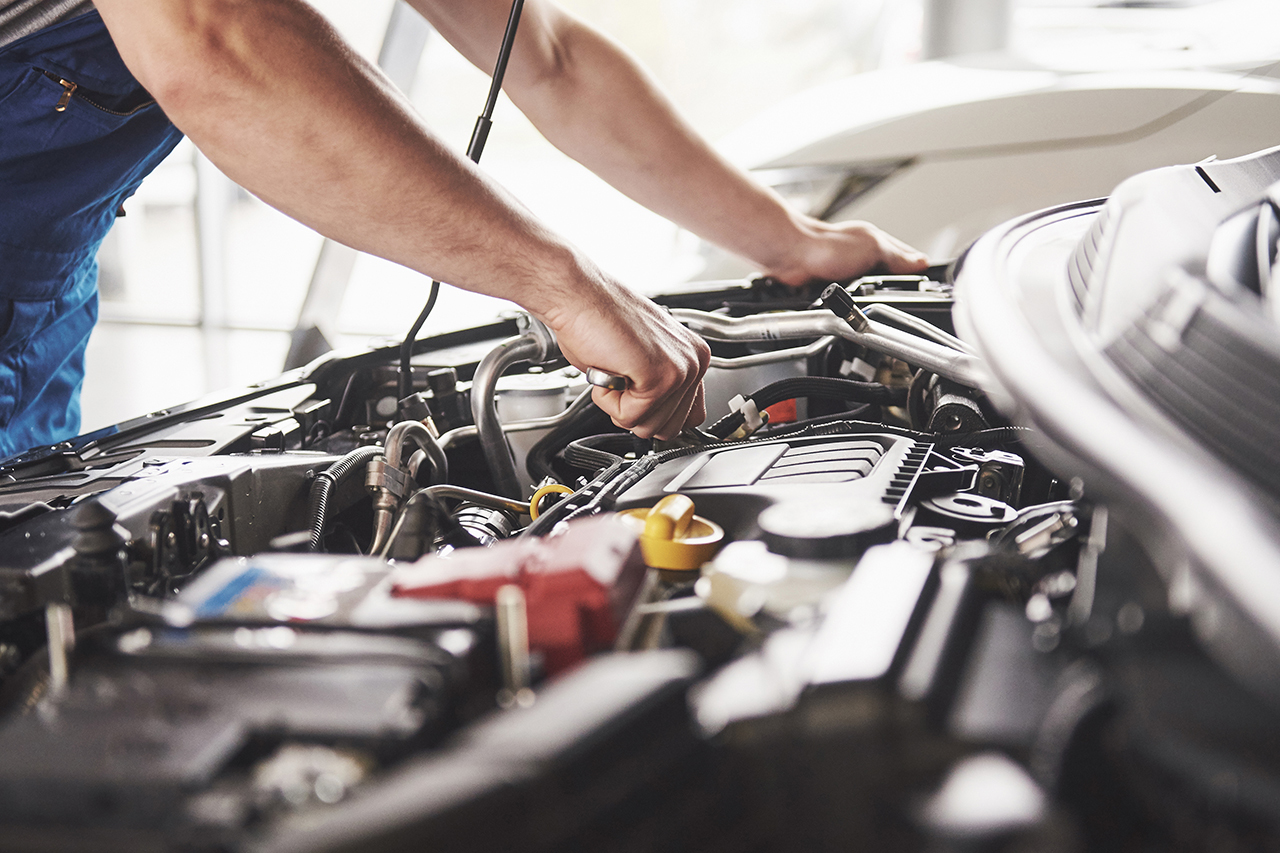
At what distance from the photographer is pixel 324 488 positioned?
2.88 ft

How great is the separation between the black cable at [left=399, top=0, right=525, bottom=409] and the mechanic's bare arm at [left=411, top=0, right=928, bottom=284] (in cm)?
26

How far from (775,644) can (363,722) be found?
0.68 ft

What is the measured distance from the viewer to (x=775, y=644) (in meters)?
0.49

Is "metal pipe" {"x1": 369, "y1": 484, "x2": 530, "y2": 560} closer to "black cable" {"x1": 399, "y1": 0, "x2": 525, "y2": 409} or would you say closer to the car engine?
the car engine

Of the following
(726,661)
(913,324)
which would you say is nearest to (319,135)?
(726,661)

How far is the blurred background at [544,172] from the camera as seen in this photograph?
2.54 metres

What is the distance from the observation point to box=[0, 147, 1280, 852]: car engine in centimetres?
38

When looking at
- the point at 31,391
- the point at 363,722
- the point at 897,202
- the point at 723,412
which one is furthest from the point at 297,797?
the point at 897,202

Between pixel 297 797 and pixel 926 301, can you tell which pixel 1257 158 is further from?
pixel 297 797

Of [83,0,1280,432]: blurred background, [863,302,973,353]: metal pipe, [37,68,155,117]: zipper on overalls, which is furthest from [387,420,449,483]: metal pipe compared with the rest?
[37,68,155,117]: zipper on overalls

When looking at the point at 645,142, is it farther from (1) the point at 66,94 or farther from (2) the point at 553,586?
(2) the point at 553,586

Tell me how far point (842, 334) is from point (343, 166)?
578mm

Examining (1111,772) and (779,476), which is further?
(779,476)

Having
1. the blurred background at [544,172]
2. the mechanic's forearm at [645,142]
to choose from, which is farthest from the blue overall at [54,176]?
the mechanic's forearm at [645,142]
